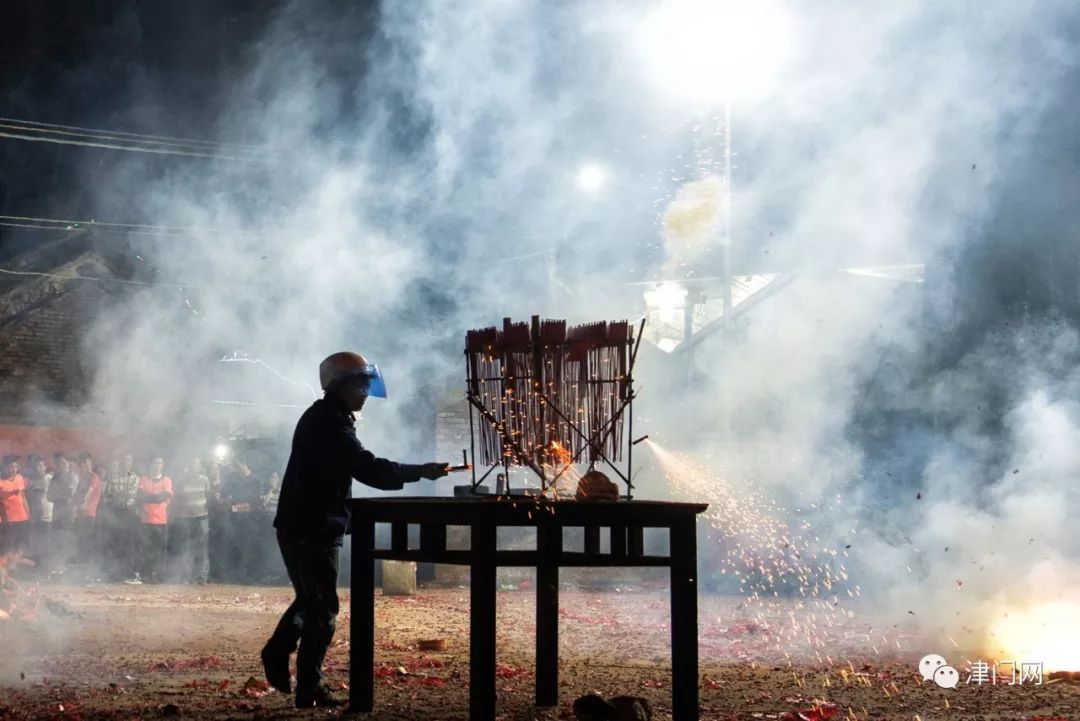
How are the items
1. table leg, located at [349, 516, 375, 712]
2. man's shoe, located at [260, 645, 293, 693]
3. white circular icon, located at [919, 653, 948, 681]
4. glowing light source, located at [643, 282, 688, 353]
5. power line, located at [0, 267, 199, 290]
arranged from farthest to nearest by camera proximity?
power line, located at [0, 267, 199, 290] < glowing light source, located at [643, 282, 688, 353] < white circular icon, located at [919, 653, 948, 681] < man's shoe, located at [260, 645, 293, 693] < table leg, located at [349, 516, 375, 712]

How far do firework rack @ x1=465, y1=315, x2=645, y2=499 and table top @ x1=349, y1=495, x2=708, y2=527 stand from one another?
2.78ft

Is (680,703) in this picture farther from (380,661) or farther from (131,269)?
(131,269)

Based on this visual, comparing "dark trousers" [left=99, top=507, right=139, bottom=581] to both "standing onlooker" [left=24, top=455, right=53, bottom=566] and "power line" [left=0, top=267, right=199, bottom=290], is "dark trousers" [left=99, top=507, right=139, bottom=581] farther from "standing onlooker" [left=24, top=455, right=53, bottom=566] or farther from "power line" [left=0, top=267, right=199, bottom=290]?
"power line" [left=0, top=267, right=199, bottom=290]

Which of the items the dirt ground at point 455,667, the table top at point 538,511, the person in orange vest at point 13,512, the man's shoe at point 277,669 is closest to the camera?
the table top at point 538,511

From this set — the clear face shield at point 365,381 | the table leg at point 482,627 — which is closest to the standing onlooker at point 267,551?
the clear face shield at point 365,381

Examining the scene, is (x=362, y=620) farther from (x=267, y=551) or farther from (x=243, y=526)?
(x=243, y=526)

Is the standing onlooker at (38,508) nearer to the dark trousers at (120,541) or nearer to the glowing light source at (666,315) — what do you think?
the dark trousers at (120,541)

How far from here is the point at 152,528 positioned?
14.6m

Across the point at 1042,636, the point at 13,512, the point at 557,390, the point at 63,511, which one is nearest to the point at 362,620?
the point at 557,390

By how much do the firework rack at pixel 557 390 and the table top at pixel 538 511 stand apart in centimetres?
85

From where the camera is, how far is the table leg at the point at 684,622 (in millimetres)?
4863

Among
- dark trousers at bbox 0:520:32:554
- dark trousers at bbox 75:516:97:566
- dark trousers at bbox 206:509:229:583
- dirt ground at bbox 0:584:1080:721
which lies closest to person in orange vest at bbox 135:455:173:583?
dark trousers at bbox 206:509:229:583

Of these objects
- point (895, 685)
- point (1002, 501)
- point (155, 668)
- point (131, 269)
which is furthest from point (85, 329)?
point (895, 685)

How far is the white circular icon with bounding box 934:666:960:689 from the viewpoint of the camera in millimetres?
6656
